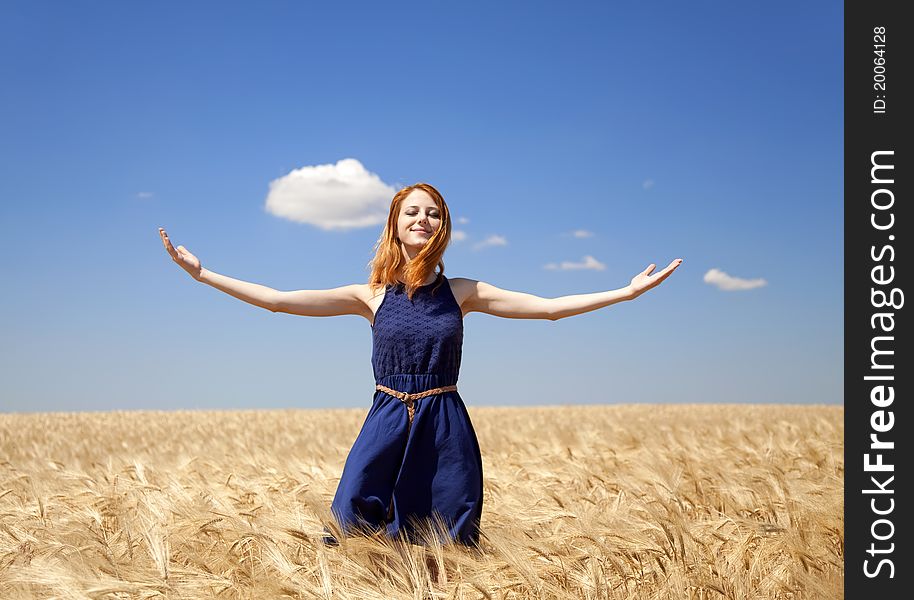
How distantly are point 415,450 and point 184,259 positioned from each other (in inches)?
47.2

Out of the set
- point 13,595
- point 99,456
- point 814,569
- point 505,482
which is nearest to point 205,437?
point 99,456

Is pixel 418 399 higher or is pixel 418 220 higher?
pixel 418 220

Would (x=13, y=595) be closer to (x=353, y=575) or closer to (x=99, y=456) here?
(x=353, y=575)

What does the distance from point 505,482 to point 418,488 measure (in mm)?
2043

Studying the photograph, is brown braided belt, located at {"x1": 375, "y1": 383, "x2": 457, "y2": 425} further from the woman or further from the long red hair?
the long red hair

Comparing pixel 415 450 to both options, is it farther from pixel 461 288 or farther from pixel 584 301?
Answer: pixel 584 301

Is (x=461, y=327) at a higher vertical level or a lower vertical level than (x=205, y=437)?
higher

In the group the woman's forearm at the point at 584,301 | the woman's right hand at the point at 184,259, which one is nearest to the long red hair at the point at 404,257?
the woman's forearm at the point at 584,301

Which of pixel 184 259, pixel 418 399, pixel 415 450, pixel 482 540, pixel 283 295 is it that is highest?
pixel 184 259

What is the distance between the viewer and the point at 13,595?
2.38m

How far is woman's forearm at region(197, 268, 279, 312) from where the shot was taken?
3.10 m

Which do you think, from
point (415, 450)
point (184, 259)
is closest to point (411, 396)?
point (415, 450)

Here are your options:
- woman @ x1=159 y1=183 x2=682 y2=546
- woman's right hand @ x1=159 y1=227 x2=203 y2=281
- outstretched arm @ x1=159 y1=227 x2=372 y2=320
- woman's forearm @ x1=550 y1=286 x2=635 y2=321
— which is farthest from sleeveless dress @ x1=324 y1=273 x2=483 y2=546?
woman's right hand @ x1=159 y1=227 x2=203 y2=281

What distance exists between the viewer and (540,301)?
311 centimetres
